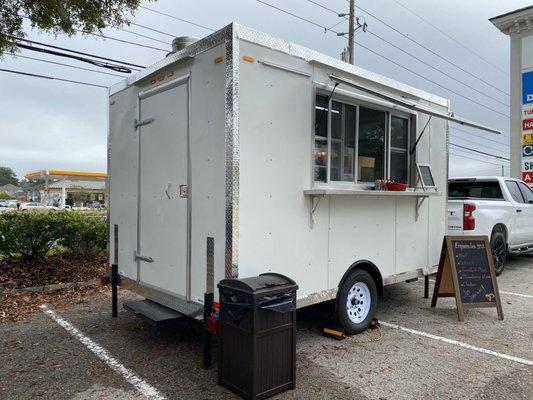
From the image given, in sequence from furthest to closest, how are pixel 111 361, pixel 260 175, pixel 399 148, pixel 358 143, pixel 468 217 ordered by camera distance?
pixel 468 217, pixel 399 148, pixel 358 143, pixel 111 361, pixel 260 175

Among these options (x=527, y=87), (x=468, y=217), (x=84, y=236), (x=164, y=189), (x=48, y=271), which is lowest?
(x=48, y=271)

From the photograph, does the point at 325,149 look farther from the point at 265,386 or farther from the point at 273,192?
the point at 265,386

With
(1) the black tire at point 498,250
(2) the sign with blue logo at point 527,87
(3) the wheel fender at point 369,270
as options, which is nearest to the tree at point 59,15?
(3) the wheel fender at point 369,270

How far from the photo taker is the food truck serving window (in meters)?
4.74

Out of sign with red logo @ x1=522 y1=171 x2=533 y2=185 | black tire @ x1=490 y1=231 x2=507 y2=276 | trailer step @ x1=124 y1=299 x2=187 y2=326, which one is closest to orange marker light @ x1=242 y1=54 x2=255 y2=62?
trailer step @ x1=124 y1=299 x2=187 y2=326

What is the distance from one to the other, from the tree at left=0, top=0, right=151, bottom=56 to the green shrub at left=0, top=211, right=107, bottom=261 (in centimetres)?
309

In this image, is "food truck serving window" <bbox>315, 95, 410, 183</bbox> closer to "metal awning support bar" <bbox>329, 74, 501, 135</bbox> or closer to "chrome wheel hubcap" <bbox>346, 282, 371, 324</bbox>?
"metal awning support bar" <bbox>329, 74, 501, 135</bbox>

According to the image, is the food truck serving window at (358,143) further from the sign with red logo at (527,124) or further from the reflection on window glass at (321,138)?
the sign with red logo at (527,124)

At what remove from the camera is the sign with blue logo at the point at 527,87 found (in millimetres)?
15593

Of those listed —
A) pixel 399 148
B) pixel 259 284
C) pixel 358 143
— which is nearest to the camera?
pixel 259 284

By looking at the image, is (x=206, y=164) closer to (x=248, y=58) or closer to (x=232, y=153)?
(x=232, y=153)

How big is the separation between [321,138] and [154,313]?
2575mm

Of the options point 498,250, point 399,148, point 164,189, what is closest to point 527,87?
point 498,250

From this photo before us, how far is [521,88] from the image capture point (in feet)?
52.0
